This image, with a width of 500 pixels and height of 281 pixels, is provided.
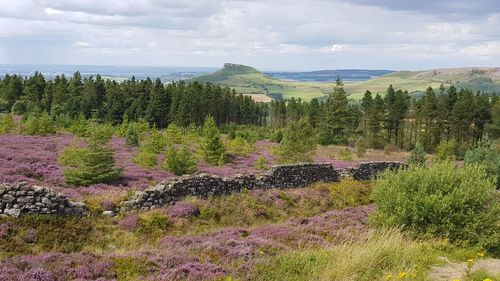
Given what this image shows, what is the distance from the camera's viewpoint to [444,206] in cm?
1319

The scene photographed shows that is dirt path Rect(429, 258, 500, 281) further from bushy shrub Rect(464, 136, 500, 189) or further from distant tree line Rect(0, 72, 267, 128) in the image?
distant tree line Rect(0, 72, 267, 128)

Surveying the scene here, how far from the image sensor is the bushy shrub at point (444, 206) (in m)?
13.4

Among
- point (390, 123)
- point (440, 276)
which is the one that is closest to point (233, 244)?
point (440, 276)

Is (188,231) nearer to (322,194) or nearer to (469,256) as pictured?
(469,256)

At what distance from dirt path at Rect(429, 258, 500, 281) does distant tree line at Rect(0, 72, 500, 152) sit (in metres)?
64.2

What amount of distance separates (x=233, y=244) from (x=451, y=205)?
6.92 metres

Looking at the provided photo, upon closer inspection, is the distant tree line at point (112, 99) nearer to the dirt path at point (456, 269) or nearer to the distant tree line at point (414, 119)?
the distant tree line at point (414, 119)

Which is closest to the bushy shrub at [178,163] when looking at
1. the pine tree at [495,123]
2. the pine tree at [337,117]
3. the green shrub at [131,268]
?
the green shrub at [131,268]

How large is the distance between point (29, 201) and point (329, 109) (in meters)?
72.5

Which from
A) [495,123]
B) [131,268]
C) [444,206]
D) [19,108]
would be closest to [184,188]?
[131,268]

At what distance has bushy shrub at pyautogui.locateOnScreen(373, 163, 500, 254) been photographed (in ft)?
43.8

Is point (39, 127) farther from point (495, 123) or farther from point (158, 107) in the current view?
point (495, 123)

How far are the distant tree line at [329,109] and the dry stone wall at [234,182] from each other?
49.3 metres

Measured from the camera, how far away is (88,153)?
20.2m
